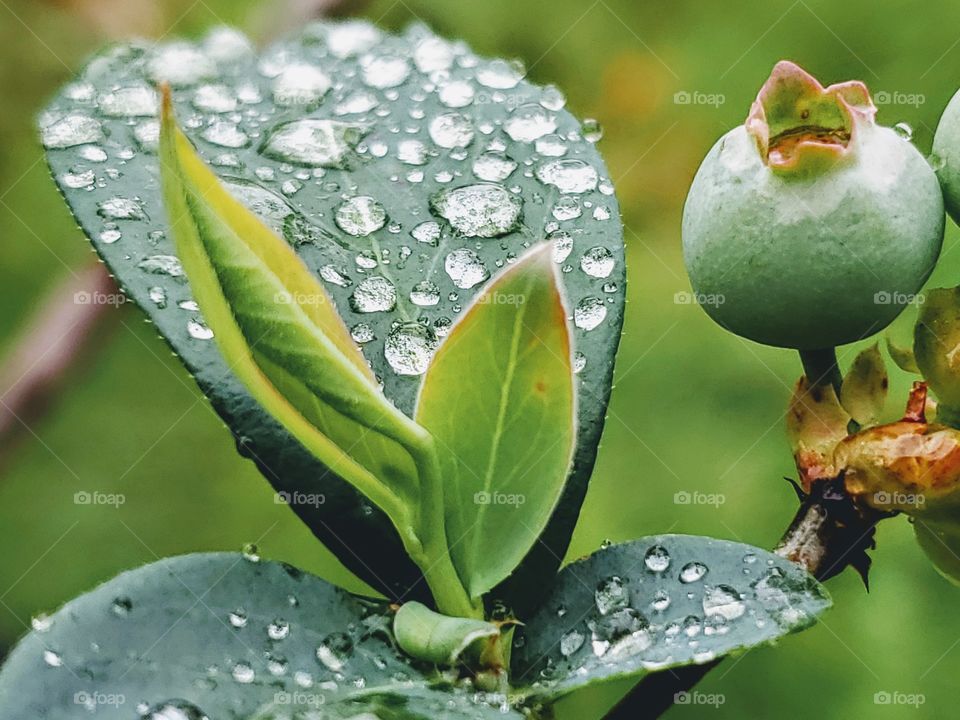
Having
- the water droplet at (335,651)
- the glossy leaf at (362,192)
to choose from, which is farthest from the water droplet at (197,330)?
the water droplet at (335,651)

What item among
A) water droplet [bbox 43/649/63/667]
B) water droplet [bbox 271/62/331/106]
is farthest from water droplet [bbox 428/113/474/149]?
water droplet [bbox 43/649/63/667]

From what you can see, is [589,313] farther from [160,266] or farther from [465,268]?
[160,266]

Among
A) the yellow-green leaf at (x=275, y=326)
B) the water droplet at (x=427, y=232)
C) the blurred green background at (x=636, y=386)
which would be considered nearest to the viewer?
the yellow-green leaf at (x=275, y=326)

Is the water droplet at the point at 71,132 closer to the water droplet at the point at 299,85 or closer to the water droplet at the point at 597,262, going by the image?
the water droplet at the point at 299,85

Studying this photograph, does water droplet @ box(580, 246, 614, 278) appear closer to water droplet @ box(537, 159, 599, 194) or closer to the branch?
water droplet @ box(537, 159, 599, 194)

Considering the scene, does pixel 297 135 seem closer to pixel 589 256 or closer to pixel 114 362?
pixel 589 256

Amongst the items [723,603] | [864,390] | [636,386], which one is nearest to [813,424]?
[864,390]
